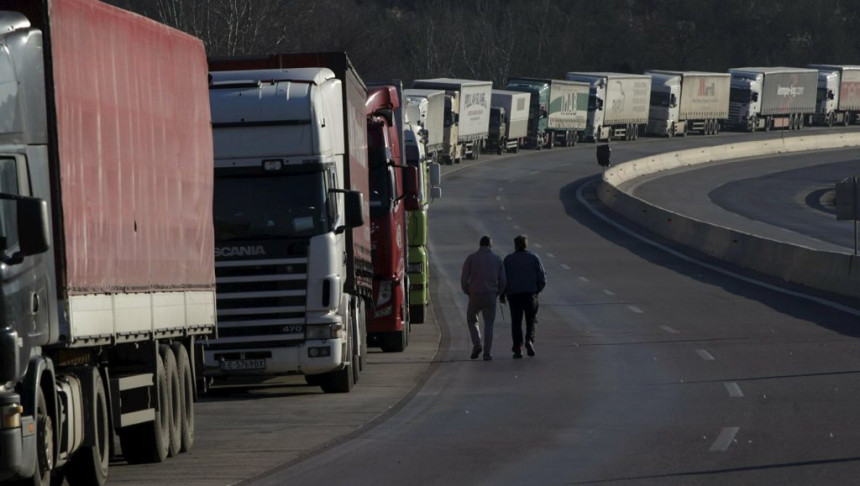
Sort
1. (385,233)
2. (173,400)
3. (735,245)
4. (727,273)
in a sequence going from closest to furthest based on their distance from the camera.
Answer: (173,400) → (385,233) → (727,273) → (735,245)

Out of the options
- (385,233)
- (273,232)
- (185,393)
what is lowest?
(385,233)

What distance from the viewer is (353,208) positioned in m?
18.8

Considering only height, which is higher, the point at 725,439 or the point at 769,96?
the point at 725,439

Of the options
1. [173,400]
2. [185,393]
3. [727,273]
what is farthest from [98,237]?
[727,273]

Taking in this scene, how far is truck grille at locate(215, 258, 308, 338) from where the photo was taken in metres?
18.3

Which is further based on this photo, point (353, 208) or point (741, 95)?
point (741, 95)

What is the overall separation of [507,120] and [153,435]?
81.8m

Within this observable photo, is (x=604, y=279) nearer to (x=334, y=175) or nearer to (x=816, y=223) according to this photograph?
(x=334, y=175)

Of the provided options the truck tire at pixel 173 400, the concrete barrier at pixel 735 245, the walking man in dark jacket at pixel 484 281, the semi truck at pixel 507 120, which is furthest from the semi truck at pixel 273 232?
the semi truck at pixel 507 120

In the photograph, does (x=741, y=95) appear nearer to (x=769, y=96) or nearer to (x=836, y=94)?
(x=769, y=96)

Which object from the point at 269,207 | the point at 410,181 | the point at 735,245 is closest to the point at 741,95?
the point at 735,245

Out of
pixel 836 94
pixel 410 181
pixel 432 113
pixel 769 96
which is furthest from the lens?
pixel 836 94

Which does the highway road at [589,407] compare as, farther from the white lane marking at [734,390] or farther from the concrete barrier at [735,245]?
the concrete barrier at [735,245]

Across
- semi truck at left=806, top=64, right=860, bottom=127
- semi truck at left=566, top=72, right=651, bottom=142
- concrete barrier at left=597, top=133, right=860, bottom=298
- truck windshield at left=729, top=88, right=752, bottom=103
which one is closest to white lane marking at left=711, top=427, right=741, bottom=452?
concrete barrier at left=597, top=133, right=860, bottom=298
